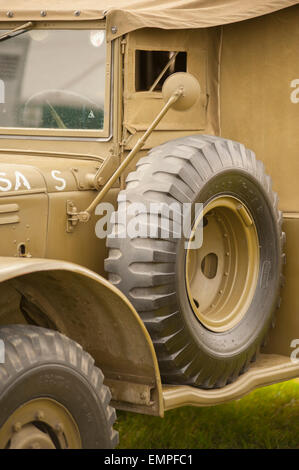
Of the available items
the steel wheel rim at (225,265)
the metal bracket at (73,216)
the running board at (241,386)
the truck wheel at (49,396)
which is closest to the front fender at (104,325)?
the running board at (241,386)

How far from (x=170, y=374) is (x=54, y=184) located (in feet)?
3.46

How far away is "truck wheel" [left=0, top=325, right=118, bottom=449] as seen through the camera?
3062mm

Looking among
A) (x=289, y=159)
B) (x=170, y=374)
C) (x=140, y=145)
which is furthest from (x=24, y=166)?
(x=289, y=159)

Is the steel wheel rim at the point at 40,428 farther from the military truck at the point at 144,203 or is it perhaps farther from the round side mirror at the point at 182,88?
the round side mirror at the point at 182,88

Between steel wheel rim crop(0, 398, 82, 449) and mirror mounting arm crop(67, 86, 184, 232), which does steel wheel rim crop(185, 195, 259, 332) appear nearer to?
mirror mounting arm crop(67, 86, 184, 232)

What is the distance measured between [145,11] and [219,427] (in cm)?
248

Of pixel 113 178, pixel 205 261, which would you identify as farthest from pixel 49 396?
pixel 205 261

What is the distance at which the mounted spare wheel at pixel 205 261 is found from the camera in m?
3.83

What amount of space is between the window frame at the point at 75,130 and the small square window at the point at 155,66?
0.56 feet

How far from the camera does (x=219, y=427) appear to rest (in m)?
5.06

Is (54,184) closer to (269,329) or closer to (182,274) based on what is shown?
(182,274)

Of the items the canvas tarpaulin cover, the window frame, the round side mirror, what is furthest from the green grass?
the canvas tarpaulin cover

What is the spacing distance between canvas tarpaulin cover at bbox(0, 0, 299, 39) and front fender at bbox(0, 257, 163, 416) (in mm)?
1344

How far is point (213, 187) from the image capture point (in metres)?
4.16
